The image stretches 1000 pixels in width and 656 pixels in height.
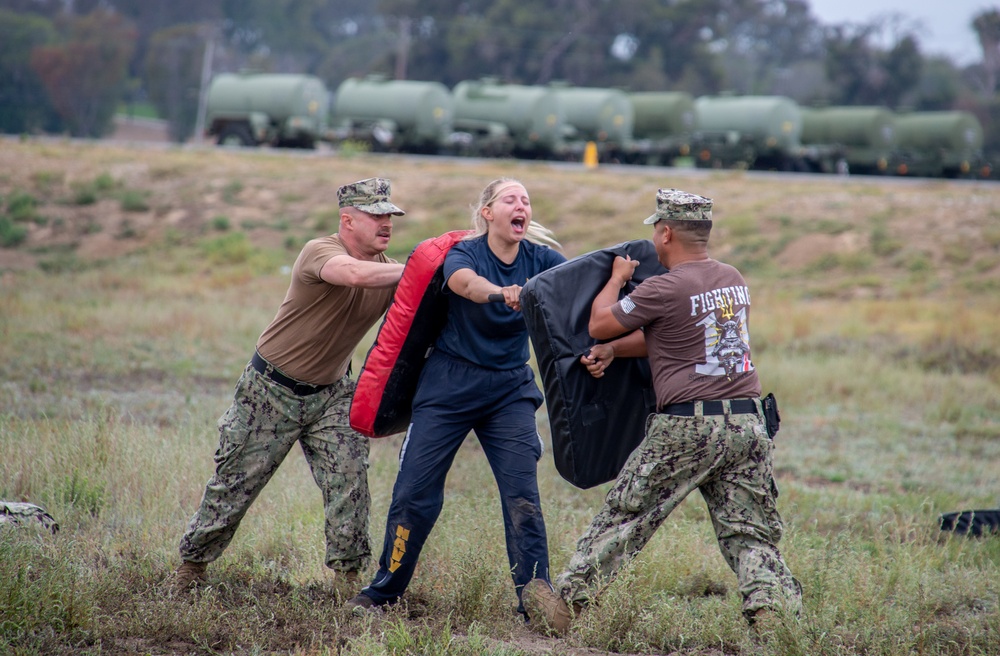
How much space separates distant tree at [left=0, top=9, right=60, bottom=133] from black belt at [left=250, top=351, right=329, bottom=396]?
2070 inches

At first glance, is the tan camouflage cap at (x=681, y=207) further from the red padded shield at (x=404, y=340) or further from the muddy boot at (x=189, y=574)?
the muddy boot at (x=189, y=574)

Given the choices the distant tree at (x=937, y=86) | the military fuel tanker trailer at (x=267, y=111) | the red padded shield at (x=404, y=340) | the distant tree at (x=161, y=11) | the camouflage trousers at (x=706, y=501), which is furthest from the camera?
the distant tree at (x=161, y=11)

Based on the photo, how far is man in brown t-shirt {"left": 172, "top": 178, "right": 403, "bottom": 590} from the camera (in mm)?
5203

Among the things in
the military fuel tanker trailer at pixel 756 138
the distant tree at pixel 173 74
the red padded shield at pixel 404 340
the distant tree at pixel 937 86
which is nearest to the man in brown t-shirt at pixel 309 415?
the red padded shield at pixel 404 340

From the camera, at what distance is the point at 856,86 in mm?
59000

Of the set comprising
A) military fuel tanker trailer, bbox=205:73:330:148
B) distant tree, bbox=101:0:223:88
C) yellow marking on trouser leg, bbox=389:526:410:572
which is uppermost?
distant tree, bbox=101:0:223:88

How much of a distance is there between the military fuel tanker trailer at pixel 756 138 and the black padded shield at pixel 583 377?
32683 millimetres

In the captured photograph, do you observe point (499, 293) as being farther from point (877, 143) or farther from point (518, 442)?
point (877, 143)

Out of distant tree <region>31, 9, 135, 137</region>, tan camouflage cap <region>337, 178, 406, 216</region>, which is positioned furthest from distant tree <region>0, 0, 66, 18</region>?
tan camouflage cap <region>337, 178, 406, 216</region>

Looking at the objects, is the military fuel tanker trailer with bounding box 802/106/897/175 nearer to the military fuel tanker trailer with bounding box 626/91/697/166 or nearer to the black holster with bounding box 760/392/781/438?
the military fuel tanker trailer with bounding box 626/91/697/166

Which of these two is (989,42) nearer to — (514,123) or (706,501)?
(514,123)

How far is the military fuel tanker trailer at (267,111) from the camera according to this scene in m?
37.4

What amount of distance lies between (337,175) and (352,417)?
23.2 metres

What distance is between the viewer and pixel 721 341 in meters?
4.69
